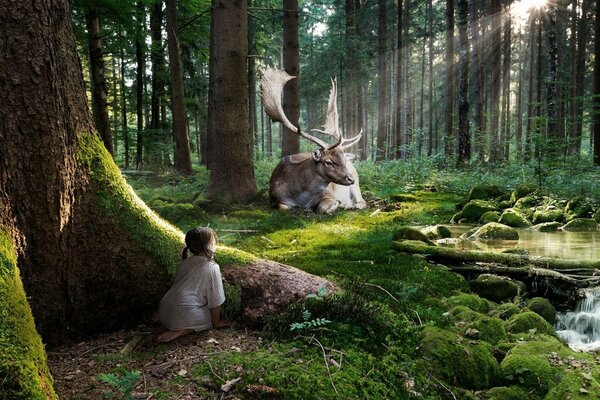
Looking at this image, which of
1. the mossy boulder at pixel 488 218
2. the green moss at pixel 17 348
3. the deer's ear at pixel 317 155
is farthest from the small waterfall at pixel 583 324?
the deer's ear at pixel 317 155

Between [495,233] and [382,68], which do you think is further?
[382,68]

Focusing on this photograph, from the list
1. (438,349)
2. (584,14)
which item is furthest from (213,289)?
(584,14)

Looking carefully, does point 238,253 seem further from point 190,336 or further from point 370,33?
point 370,33

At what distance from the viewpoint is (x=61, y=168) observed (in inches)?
134

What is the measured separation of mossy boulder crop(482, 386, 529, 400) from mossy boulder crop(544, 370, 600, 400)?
0.54 ft

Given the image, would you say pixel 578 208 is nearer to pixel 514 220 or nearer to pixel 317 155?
pixel 514 220

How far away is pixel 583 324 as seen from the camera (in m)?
5.38

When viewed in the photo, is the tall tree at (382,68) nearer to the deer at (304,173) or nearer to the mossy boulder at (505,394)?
the deer at (304,173)

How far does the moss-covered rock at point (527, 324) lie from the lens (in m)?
4.66

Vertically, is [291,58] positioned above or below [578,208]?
above

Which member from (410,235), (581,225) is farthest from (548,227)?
(410,235)

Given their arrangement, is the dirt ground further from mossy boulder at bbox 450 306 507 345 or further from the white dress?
mossy boulder at bbox 450 306 507 345

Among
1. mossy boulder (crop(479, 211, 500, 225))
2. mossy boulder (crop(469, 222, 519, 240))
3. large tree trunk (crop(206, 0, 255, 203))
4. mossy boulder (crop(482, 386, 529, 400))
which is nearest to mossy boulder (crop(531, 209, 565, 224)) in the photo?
mossy boulder (crop(479, 211, 500, 225))

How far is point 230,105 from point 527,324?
6914 millimetres
